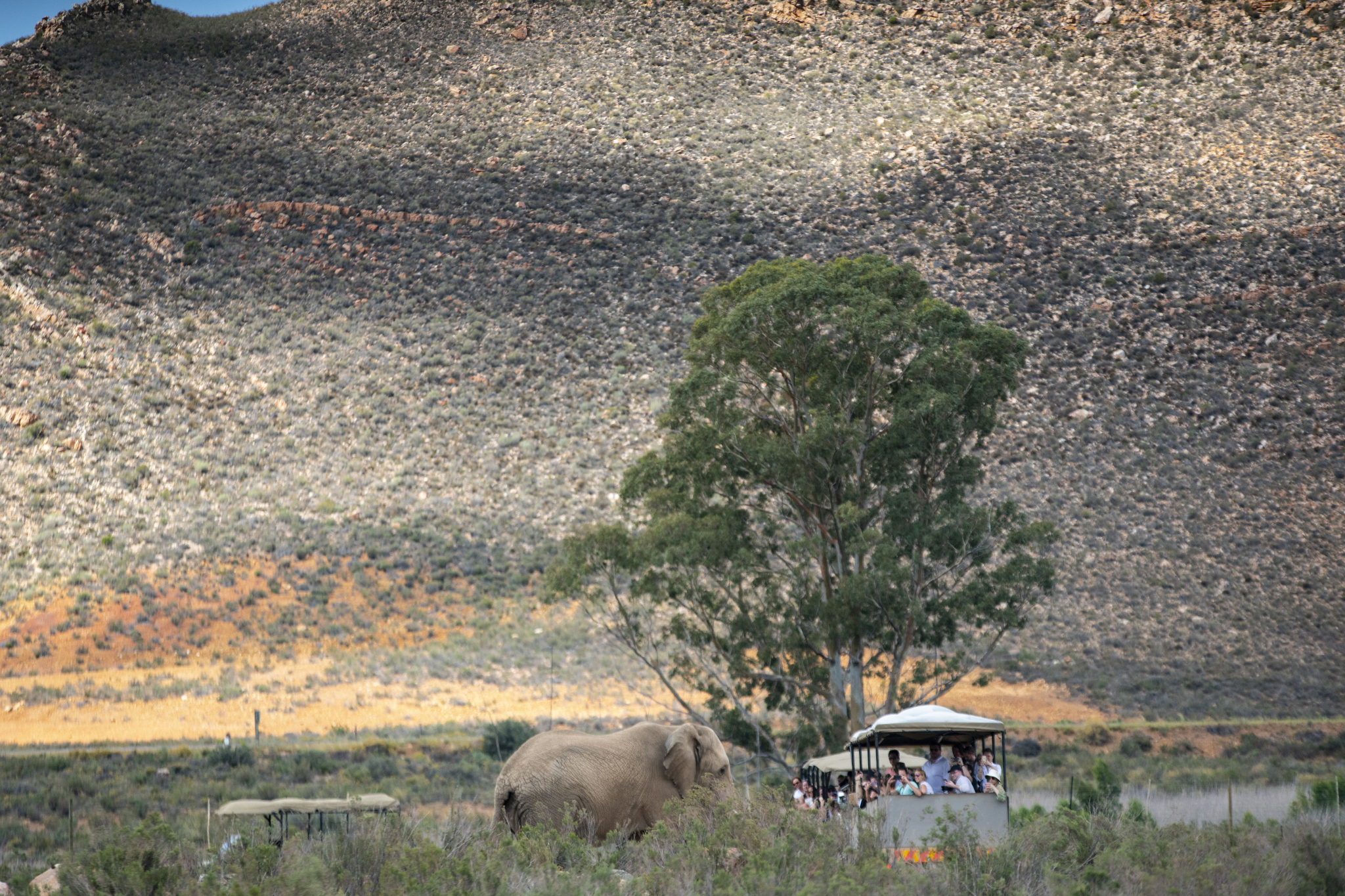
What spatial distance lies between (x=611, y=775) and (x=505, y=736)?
628 inches

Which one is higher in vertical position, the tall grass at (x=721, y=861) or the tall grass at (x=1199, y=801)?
the tall grass at (x=721, y=861)

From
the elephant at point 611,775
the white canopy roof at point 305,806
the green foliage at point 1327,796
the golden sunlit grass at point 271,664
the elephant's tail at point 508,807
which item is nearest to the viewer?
the elephant at point 611,775

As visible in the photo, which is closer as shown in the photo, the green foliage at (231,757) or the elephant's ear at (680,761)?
the elephant's ear at (680,761)

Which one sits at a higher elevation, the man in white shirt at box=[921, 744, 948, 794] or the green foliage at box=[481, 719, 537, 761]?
the man in white shirt at box=[921, 744, 948, 794]

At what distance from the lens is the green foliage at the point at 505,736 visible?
89.4ft

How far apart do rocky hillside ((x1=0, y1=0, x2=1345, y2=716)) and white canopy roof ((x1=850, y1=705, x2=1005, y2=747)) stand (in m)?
22.9

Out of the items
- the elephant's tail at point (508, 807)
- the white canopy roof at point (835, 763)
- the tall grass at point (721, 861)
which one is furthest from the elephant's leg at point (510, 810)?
the white canopy roof at point (835, 763)

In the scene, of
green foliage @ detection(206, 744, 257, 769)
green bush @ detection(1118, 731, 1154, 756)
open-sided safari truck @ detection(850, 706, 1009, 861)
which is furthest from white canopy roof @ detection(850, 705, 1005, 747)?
green bush @ detection(1118, 731, 1154, 756)

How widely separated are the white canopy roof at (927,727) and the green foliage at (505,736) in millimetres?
13557

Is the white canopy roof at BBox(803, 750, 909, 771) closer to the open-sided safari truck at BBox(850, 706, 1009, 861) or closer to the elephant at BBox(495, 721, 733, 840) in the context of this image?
the open-sided safari truck at BBox(850, 706, 1009, 861)

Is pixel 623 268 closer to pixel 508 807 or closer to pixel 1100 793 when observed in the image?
pixel 1100 793

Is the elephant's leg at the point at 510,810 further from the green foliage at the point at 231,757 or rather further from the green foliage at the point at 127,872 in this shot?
the green foliage at the point at 231,757

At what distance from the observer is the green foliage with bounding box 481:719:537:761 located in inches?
1073

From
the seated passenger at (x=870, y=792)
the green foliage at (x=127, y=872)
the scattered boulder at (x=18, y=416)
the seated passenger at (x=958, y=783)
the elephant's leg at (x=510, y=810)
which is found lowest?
the seated passenger at (x=870, y=792)
